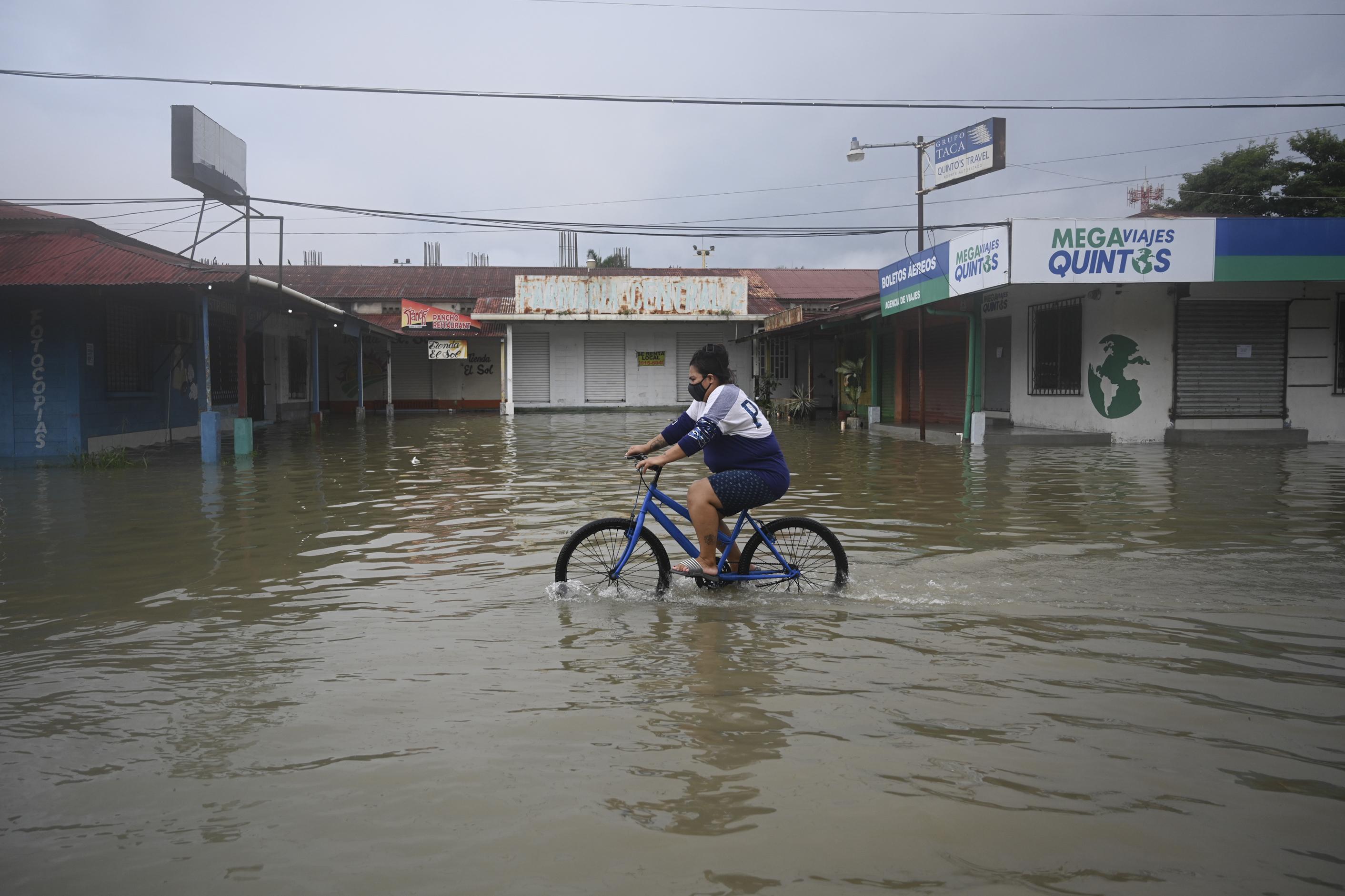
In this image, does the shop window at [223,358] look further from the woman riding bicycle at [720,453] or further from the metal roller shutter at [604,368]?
the woman riding bicycle at [720,453]

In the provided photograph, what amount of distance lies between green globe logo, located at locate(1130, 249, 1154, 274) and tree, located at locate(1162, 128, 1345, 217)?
764 inches

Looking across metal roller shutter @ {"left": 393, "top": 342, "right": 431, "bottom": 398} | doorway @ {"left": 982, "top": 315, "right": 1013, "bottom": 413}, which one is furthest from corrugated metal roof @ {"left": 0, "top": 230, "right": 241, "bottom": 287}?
metal roller shutter @ {"left": 393, "top": 342, "right": 431, "bottom": 398}

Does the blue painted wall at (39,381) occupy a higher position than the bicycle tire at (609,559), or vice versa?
the blue painted wall at (39,381)

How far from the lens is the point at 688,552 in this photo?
19.8ft

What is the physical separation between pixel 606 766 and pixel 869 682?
4.62ft

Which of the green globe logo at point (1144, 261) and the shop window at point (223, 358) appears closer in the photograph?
the green globe logo at point (1144, 261)

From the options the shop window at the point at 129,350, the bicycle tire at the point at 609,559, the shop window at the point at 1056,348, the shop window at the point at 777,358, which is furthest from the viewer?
the shop window at the point at 777,358

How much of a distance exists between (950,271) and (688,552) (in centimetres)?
1250

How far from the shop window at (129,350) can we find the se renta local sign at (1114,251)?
1498 cm

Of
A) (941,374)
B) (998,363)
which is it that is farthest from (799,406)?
(998,363)

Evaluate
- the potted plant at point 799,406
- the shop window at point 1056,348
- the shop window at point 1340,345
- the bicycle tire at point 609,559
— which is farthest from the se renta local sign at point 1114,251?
the potted plant at point 799,406

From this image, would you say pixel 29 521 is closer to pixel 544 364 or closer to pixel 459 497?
pixel 459 497

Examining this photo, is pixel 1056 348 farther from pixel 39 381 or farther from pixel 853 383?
pixel 39 381

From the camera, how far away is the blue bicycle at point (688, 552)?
5941mm
